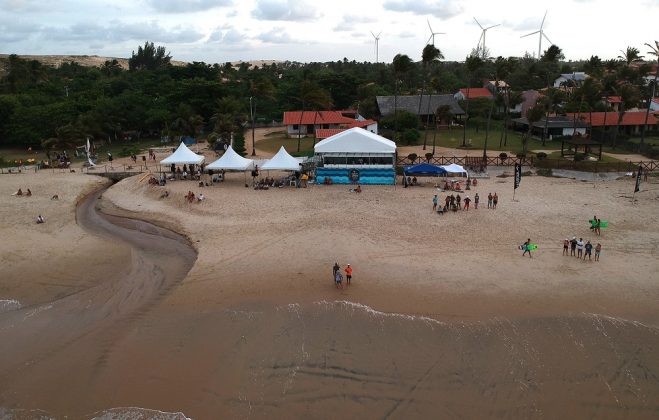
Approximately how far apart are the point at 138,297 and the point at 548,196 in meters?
25.0

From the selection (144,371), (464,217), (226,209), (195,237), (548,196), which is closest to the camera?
(144,371)

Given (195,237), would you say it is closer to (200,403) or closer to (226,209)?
(226,209)

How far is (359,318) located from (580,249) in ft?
36.0

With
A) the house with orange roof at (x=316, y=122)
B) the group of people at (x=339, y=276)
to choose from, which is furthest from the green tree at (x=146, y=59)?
the group of people at (x=339, y=276)

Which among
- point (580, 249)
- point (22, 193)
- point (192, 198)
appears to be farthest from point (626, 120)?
point (22, 193)

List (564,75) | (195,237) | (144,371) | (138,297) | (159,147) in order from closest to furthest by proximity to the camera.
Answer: (144,371)
(138,297)
(195,237)
(159,147)
(564,75)

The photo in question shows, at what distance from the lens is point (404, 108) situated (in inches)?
2393

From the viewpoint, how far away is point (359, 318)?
55.8 feet

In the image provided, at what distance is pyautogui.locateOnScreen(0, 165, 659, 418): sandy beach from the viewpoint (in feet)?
43.7

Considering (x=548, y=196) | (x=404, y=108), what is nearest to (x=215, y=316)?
(x=548, y=196)

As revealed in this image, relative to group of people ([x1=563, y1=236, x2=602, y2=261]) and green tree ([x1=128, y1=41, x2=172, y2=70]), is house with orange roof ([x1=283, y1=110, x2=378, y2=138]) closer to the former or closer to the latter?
group of people ([x1=563, y1=236, x2=602, y2=261])

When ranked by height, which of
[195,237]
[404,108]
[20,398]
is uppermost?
[404,108]

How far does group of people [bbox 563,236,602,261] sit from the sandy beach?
1.65 feet

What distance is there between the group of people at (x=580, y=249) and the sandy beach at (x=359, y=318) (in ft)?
1.65
